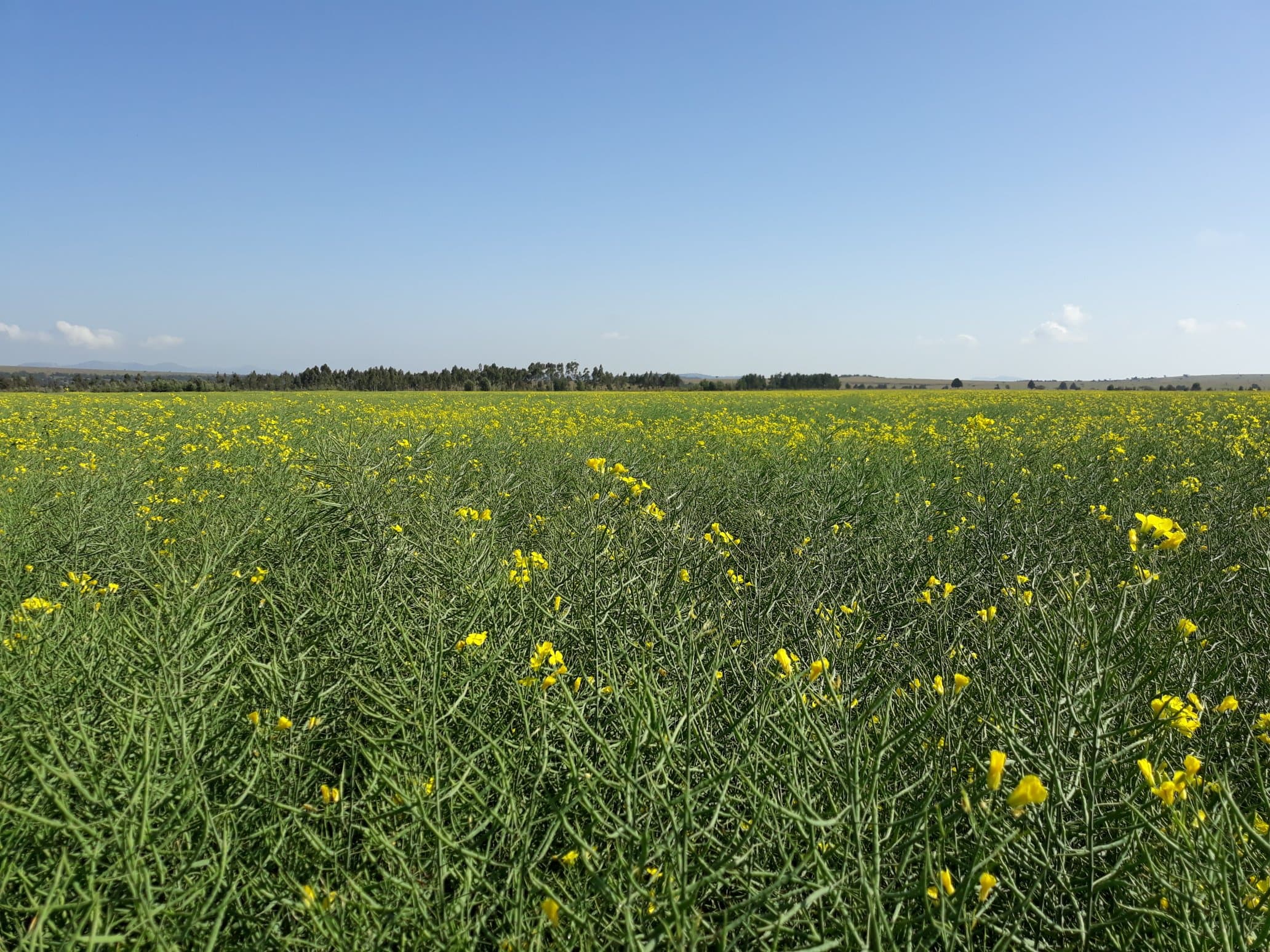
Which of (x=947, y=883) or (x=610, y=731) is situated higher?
(x=947, y=883)

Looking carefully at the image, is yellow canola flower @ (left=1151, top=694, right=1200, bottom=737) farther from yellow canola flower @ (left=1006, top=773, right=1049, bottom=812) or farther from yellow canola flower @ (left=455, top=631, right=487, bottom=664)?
yellow canola flower @ (left=455, top=631, right=487, bottom=664)

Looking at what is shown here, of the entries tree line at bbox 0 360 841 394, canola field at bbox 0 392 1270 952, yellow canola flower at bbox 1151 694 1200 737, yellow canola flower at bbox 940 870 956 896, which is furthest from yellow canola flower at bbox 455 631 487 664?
tree line at bbox 0 360 841 394

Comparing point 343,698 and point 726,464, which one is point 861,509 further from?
point 343,698

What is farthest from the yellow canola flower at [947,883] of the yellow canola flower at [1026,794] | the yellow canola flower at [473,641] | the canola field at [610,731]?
the yellow canola flower at [473,641]

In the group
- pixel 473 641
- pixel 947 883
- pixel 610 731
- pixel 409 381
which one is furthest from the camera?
pixel 409 381

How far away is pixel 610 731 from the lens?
1.71 metres

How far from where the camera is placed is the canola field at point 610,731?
100 cm

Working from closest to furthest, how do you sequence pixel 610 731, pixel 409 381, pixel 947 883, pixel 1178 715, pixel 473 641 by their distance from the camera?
pixel 947 883
pixel 1178 715
pixel 473 641
pixel 610 731
pixel 409 381

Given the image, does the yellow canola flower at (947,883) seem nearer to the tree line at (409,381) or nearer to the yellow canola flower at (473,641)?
the yellow canola flower at (473,641)

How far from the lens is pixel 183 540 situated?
3.42 metres

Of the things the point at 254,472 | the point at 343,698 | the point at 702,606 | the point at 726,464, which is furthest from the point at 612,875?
the point at 726,464

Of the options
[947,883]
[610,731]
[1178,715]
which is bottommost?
[610,731]

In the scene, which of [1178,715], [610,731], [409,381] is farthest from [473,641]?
[409,381]

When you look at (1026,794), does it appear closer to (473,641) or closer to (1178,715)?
(1178,715)
